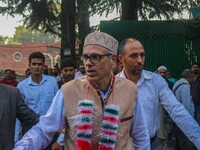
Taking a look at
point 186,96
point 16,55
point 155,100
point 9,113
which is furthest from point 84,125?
point 16,55

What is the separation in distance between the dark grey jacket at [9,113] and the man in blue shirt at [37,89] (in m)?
2.63

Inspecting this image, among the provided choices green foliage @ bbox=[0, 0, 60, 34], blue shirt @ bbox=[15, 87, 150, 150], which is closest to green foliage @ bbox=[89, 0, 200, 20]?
green foliage @ bbox=[0, 0, 60, 34]

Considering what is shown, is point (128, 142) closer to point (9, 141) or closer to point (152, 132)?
point (9, 141)

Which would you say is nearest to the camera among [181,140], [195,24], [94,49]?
[94,49]

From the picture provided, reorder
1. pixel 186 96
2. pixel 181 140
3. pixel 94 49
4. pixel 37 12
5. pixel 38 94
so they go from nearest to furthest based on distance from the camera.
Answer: pixel 94 49 → pixel 38 94 → pixel 186 96 → pixel 181 140 → pixel 37 12

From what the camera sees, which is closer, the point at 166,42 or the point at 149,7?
the point at 166,42

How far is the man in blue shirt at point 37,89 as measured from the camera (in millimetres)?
6410

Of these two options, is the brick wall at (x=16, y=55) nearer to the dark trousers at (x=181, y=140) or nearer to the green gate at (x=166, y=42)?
the green gate at (x=166, y=42)

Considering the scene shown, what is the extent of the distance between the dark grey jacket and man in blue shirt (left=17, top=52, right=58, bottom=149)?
2628 mm

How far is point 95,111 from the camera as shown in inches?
119

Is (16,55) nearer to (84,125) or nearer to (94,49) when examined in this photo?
(94,49)

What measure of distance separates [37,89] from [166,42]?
728 cm

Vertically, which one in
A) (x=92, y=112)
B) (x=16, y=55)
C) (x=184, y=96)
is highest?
(x=16, y=55)

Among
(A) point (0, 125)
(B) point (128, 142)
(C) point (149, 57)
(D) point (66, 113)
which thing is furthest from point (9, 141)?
(C) point (149, 57)
